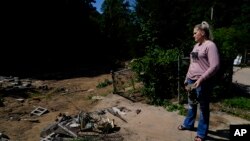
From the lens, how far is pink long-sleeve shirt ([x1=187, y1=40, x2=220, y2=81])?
19.3 ft

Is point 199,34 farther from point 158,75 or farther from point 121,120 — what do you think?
point 158,75

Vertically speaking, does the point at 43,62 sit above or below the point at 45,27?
below

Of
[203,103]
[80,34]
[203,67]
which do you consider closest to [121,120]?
[203,103]

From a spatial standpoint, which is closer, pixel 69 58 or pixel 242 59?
pixel 242 59

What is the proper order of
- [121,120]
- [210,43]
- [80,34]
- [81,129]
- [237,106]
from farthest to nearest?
1. [80,34]
2. [237,106]
3. [121,120]
4. [81,129]
5. [210,43]

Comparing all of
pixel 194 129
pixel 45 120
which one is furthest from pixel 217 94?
pixel 45 120

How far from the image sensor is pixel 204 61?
242 inches

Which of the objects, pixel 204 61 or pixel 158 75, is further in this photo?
pixel 158 75

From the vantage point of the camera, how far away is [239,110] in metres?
9.14

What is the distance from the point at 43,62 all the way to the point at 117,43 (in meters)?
12.0

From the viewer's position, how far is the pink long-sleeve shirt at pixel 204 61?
5.88 m

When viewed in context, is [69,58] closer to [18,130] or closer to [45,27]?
[45,27]

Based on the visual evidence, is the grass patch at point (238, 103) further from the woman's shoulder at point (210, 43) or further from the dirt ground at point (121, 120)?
the woman's shoulder at point (210, 43)

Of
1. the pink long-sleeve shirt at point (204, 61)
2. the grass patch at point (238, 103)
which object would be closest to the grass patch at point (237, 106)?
the grass patch at point (238, 103)
